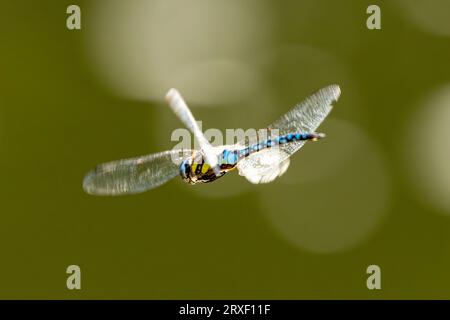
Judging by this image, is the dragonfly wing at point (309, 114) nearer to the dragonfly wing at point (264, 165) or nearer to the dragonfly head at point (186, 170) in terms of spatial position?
the dragonfly wing at point (264, 165)

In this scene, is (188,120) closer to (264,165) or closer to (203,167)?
(203,167)

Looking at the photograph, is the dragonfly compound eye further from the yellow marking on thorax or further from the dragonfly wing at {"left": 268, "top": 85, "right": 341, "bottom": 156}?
the dragonfly wing at {"left": 268, "top": 85, "right": 341, "bottom": 156}

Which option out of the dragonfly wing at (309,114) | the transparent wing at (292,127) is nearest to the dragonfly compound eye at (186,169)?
the transparent wing at (292,127)

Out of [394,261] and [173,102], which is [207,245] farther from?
[173,102]

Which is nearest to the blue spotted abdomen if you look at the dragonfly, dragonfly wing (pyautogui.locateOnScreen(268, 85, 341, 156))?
the dragonfly

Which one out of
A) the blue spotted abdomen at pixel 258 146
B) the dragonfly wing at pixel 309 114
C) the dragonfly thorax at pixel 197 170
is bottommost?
the dragonfly thorax at pixel 197 170

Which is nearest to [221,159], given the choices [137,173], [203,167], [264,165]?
[203,167]

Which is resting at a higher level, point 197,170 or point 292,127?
point 292,127
